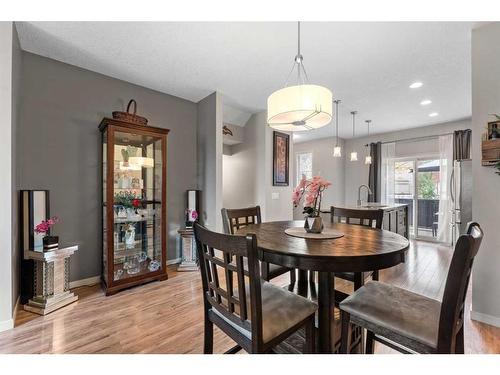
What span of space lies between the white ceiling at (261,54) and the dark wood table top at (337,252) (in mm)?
1801

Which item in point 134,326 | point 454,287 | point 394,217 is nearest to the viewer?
point 454,287

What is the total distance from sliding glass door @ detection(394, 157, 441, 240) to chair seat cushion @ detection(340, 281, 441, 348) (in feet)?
16.6

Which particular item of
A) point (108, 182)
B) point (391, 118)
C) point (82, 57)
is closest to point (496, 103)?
point (391, 118)

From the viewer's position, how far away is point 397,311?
1170 mm

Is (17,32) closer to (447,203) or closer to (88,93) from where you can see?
(88,93)

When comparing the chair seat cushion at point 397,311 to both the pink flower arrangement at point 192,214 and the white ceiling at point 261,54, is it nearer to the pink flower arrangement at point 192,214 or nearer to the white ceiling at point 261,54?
the white ceiling at point 261,54

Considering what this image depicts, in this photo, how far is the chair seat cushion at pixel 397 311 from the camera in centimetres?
105

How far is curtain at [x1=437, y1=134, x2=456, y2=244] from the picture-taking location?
492cm

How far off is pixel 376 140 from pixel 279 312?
6038 mm

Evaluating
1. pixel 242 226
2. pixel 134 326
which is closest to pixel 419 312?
pixel 242 226

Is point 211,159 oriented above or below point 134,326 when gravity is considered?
above

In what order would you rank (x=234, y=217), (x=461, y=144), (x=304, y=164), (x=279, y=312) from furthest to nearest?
(x=304, y=164) → (x=461, y=144) → (x=234, y=217) → (x=279, y=312)

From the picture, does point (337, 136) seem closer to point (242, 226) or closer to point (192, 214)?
point (192, 214)

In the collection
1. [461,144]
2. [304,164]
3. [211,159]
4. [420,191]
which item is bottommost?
[420,191]
